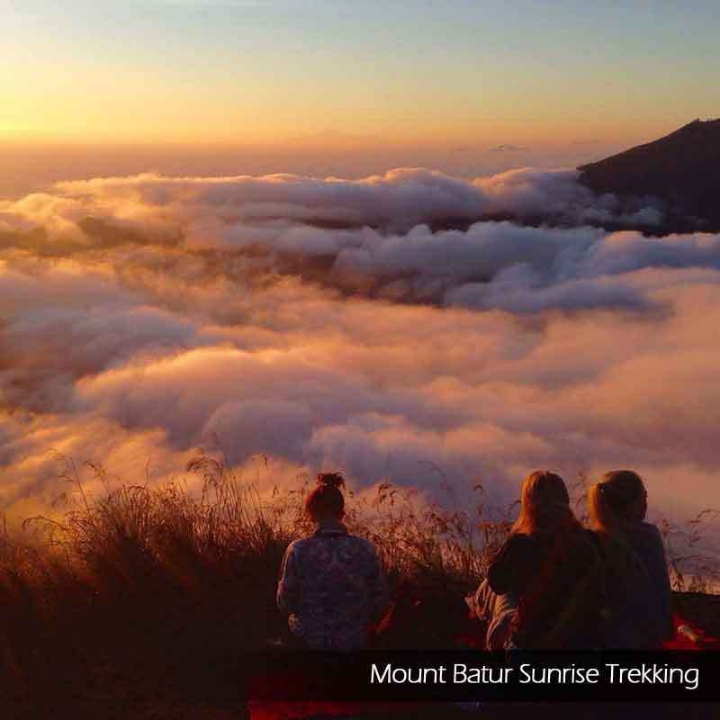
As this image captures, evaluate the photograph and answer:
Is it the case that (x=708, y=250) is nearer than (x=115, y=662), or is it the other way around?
(x=115, y=662)

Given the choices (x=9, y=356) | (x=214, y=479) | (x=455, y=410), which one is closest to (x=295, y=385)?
(x=455, y=410)

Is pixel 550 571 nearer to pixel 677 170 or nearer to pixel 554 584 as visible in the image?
pixel 554 584

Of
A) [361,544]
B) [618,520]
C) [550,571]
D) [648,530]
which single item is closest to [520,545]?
[550,571]

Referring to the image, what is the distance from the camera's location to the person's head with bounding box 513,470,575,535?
127 inches

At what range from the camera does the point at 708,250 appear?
520 ft

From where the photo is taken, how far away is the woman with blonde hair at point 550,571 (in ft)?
10.6

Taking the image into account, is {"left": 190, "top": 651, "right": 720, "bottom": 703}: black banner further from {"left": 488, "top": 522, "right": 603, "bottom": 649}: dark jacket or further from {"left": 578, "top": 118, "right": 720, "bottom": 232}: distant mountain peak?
{"left": 578, "top": 118, "right": 720, "bottom": 232}: distant mountain peak

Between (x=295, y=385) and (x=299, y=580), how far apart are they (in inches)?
4140

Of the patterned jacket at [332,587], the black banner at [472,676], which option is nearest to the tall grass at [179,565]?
the black banner at [472,676]

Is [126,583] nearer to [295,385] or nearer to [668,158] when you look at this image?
[295,385]

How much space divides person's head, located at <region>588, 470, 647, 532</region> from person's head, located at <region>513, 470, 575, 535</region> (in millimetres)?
189

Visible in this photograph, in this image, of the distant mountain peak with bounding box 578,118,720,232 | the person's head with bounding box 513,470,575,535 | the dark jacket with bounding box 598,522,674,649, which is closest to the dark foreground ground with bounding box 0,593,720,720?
the dark jacket with bounding box 598,522,674,649

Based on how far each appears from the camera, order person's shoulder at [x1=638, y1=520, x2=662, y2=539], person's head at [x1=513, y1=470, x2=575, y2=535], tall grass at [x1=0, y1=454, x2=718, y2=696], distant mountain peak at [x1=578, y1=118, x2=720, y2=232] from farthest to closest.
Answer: distant mountain peak at [x1=578, y1=118, x2=720, y2=232], tall grass at [x1=0, y1=454, x2=718, y2=696], person's shoulder at [x1=638, y1=520, x2=662, y2=539], person's head at [x1=513, y1=470, x2=575, y2=535]

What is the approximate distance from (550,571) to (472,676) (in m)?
0.81
